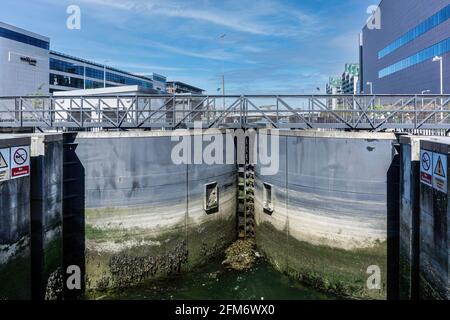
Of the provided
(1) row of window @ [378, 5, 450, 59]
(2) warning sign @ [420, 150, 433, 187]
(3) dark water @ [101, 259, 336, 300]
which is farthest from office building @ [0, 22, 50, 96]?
(2) warning sign @ [420, 150, 433, 187]

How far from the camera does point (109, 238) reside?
12070 mm

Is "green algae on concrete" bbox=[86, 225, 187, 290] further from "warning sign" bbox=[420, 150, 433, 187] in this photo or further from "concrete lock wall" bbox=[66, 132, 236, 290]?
"warning sign" bbox=[420, 150, 433, 187]

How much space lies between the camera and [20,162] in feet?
29.0

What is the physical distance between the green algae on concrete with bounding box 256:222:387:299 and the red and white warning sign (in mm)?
9146

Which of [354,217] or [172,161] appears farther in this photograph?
[172,161]

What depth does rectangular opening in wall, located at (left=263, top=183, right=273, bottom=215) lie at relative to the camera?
1422cm

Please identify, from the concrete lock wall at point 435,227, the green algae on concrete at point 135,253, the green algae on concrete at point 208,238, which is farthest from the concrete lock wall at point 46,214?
the concrete lock wall at point 435,227

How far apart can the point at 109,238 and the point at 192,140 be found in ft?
15.8

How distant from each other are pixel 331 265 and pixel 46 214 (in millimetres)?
9251

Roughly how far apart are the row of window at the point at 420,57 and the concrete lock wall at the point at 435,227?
44.9 m
